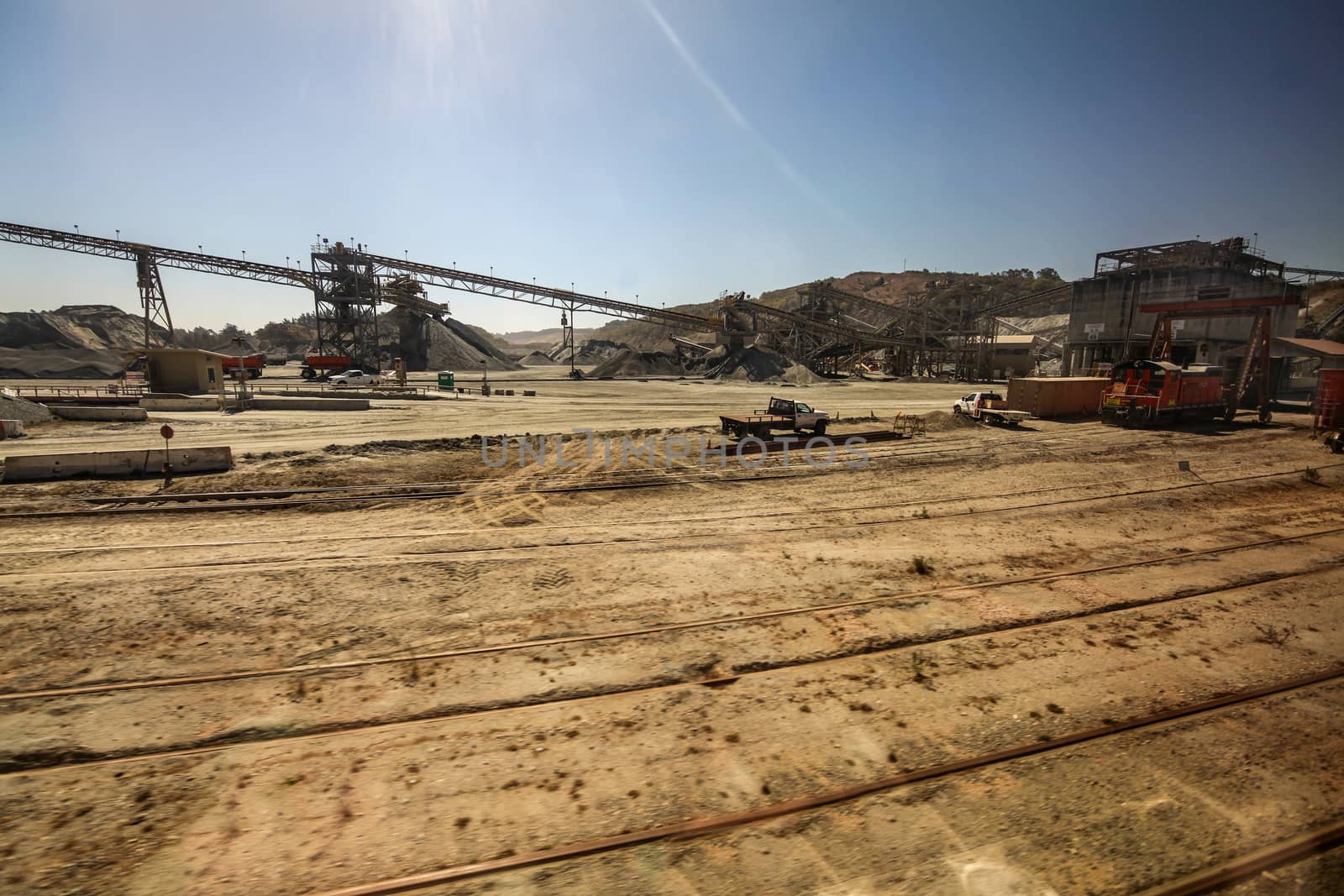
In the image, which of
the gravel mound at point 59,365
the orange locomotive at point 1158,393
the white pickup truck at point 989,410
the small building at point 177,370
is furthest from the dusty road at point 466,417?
the orange locomotive at point 1158,393

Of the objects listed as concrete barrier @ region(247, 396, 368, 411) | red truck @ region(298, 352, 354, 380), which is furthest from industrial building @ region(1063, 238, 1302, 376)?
red truck @ region(298, 352, 354, 380)

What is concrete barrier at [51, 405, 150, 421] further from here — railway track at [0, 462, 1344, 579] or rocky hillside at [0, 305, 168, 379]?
rocky hillside at [0, 305, 168, 379]

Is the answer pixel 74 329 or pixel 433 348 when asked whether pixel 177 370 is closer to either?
pixel 433 348

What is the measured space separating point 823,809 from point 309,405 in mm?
34844

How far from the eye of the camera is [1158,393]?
2370 centimetres

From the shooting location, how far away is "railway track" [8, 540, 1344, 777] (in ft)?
15.1

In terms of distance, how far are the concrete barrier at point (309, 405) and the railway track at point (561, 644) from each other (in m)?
27.9

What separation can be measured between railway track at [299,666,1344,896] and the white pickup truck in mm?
22702

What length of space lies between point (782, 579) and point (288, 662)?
624 centimetres

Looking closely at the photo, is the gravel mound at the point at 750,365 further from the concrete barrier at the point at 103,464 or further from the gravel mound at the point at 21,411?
the gravel mound at the point at 21,411

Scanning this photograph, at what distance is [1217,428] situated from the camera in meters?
24.4

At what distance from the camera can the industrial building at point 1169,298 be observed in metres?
41.6

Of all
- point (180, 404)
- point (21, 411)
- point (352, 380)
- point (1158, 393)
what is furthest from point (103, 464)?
point (1158, 393)

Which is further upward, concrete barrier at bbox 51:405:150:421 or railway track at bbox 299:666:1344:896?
concrete barrier at bbox 51:405:150:421
